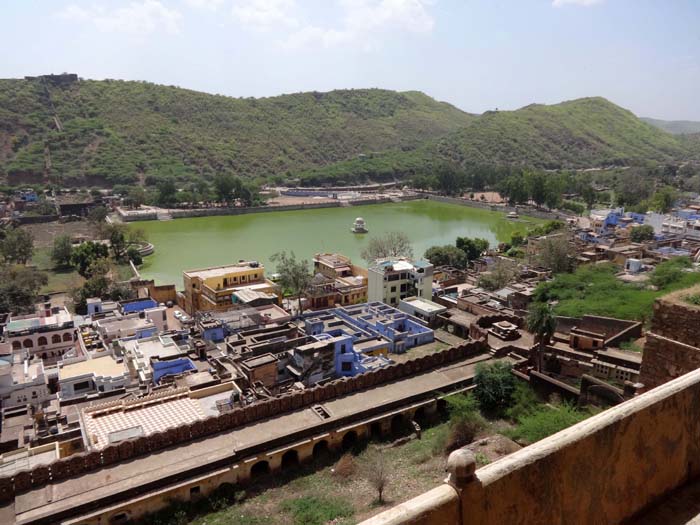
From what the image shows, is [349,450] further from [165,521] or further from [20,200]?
[20,200]

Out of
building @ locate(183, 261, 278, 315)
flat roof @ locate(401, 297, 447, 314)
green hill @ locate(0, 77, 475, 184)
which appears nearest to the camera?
flat roof @ locate(401, 297, 447, 314)

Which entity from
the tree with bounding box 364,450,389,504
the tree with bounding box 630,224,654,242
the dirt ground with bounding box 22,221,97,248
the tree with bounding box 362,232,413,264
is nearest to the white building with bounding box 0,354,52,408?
the tree with bounding box 364,450,389,504

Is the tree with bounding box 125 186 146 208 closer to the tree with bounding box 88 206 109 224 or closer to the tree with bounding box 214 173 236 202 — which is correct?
the tree with bounding box 88 206 109 224

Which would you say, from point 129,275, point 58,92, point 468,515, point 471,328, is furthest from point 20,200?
point 468,515

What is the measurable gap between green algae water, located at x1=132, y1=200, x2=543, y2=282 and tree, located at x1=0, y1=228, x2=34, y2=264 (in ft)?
25.6

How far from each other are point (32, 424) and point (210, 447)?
19.1 feet

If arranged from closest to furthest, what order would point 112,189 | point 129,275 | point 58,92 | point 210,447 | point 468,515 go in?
point 468,515
point 210,447
point 129,275
point 112,189
point 58,92

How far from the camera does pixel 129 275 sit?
35375 mm

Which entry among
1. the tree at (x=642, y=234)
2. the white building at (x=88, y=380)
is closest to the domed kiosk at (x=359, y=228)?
the tree at (x=642, y=234)

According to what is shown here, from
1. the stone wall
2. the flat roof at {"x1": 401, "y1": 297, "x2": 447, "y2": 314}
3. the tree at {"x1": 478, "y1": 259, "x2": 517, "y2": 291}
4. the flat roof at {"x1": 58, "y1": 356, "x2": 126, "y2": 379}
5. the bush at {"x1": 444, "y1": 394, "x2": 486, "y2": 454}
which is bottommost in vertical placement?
the bush at {"x1": 444, "y1": 394, "x2": 486, "y2": 454}

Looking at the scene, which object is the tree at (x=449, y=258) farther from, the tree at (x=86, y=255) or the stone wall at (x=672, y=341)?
the stone wall at (x=672, y=341)

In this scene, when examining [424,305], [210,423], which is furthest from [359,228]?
[210,423]

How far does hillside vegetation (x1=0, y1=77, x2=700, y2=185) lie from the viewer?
248 feet

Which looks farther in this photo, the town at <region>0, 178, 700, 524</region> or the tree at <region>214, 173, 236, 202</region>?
the tree at <region>214, 173, 236, 202</region>
